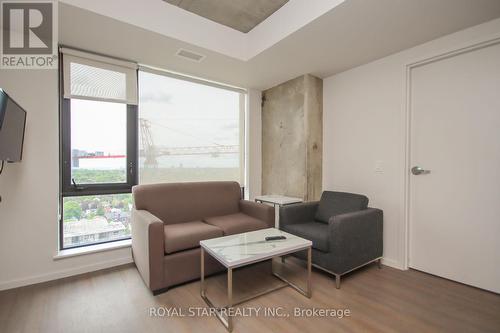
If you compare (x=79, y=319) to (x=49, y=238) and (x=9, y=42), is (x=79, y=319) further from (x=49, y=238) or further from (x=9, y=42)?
(x=9, y=42)

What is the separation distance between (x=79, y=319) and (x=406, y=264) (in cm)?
303

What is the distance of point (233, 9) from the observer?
225 cm

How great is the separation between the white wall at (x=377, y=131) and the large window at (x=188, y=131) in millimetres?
1442

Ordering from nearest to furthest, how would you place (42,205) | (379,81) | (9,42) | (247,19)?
(9,42) → (42,205) → (247,19) → (379,81)

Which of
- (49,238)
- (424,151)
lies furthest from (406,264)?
Answer: (49,238)

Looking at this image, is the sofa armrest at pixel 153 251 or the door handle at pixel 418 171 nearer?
the sofa armrest at pixel 153 251

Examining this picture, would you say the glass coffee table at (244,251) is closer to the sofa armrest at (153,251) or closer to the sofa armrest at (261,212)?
the sofa armrest at (153,251)

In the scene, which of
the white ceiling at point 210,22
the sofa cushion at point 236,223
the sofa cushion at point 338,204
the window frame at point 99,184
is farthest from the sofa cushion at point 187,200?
the white ceiling at point 210,22

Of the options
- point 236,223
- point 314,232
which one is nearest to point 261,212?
point 236,223

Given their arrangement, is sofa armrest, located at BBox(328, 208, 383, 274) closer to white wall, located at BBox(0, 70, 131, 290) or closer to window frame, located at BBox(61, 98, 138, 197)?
window frame, located at BBox(61, 98, 138, 197)

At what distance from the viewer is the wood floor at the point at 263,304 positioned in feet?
5.25

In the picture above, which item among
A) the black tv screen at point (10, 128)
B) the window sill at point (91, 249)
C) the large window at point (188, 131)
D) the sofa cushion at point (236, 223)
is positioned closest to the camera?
the black tv screen at point (10, 128)

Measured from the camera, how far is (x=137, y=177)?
2846 millimetres

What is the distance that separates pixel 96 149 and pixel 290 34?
242cm
